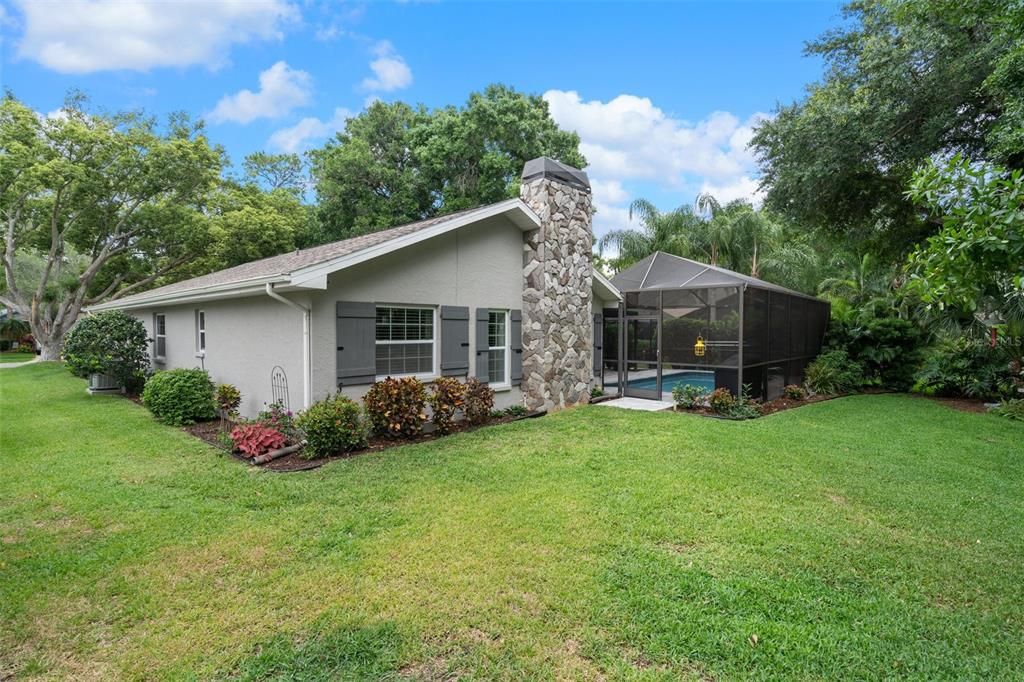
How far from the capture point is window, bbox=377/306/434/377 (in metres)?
7.84

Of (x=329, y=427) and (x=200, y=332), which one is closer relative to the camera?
(x=329, y=427)

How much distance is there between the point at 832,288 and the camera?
17656 mm

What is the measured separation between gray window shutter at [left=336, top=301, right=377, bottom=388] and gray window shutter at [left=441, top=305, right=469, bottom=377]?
122cm

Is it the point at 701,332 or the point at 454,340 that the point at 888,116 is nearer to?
the point at 701,332

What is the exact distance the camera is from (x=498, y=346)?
9578 mm

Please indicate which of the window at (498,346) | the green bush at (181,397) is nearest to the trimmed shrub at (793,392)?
the window at (498,346)

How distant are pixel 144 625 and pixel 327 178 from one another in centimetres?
2272

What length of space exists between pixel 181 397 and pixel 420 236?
5013 millimetres

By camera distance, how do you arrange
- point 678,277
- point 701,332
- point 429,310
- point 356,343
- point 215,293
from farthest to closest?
point 678,277 → point 701,332 → point 429,310 → point 215,293 → point 356,343

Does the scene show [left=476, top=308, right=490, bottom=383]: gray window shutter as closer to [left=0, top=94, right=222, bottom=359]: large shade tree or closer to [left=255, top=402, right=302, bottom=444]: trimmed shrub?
[left=255, top=402, right=302, bottom=444]: trimmed shrub

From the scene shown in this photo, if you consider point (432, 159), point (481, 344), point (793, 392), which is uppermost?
point (432, 159)

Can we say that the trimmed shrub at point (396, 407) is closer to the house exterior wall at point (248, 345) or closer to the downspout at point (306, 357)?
the downspout at point (306, 357)

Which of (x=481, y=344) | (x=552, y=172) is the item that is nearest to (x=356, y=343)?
(x=481, y=344)

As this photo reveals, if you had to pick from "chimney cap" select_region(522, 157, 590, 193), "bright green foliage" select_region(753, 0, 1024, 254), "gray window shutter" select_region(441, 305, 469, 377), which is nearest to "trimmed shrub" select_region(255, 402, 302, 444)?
"gray window shutter" select_region(441, 305, 469, 377)
